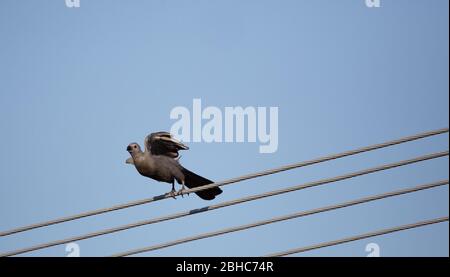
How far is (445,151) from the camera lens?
259 inches

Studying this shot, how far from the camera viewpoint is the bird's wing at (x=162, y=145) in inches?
381

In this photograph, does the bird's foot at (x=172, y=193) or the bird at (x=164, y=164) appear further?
the bird at (x=164, y=164)

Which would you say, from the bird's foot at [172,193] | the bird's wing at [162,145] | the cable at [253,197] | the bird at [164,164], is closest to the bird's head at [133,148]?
the bird at [164,164]

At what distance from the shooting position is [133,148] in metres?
9.82

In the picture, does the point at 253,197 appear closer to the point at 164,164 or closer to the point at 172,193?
the point at 172,193

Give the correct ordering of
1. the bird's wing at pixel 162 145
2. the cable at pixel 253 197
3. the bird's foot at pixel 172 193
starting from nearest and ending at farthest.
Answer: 1. the cable at pixel 253 197
2. the bird's foot at pixel 172 193
3. the bird's wing at pixel 162 145

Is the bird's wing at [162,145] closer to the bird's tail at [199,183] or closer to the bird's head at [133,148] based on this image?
the bird's head at [133,148]

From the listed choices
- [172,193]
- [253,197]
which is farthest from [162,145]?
[253,197]

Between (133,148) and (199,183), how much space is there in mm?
894
